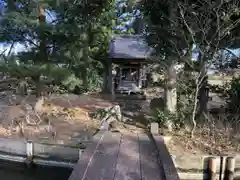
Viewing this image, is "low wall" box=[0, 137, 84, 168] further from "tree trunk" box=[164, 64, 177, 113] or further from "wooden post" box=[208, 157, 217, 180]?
"tree trunk" box=[164, 64, 177, 113]

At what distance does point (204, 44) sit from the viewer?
21.0 feet

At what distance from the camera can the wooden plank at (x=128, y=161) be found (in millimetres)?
3181

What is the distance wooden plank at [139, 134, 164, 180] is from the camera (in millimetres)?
3143

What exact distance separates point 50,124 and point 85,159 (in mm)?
4048

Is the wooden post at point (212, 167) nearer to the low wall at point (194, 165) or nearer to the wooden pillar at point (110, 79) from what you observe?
the low wall at point (194, 165)

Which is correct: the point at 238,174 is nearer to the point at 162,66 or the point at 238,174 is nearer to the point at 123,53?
the point at 162,66

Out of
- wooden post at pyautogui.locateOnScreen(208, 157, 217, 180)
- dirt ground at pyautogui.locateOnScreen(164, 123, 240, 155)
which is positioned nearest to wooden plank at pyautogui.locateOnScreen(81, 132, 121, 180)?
dirt ground at pyautogui.locateOnScreen(164, 123, 240, 155)

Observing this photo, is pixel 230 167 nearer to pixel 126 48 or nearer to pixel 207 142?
pixel 207 142

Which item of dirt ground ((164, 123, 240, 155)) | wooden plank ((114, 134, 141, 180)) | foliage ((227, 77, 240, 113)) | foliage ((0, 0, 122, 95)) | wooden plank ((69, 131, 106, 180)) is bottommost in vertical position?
dirt ground ((164, 123, 240, 155))

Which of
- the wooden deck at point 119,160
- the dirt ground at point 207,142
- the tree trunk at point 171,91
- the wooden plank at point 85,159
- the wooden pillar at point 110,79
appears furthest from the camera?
the wooden pillar at point 110,79

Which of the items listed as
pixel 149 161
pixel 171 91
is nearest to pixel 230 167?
pixel 149 161

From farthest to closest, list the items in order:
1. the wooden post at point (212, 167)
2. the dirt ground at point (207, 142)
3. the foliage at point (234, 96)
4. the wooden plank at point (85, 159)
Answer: the foliage at point (234, 96), the dirt ground at point (207, 142), the wooden post at point (212, 167), the wooden plank at point (85, 159)

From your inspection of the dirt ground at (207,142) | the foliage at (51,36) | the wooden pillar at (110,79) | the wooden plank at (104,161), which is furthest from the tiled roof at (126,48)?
the wooden plank at (104,161)

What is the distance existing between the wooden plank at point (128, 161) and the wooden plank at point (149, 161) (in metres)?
0.07
